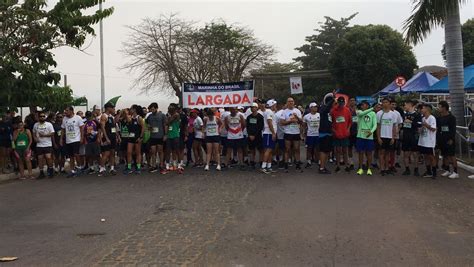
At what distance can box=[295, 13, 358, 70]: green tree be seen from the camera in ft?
202

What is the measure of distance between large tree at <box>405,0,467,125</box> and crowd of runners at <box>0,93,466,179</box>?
2534 millimetres

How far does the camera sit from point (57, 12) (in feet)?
40.6

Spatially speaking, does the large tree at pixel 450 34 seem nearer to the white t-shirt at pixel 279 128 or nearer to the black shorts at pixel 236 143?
the white t-shirt at pixel 279 128

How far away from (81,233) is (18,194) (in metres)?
4.34

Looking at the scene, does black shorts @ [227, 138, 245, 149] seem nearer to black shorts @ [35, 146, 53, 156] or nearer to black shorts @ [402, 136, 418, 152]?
black shorts @ [402, 136, 418, 152]

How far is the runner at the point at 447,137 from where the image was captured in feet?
35.6

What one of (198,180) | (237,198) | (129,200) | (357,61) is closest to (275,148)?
(198,180)

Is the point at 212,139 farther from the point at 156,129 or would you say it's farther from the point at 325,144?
the point at 325,144

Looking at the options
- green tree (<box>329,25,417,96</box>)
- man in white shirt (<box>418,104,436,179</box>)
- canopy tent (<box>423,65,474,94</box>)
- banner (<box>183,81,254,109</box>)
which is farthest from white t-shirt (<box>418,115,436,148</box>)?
green tree (<box>329,25,417,96</box>)

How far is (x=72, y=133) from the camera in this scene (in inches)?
504

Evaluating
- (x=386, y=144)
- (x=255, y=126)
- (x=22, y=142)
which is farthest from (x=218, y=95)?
(x=22, y=142)

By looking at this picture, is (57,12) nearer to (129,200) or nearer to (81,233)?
(129,200)

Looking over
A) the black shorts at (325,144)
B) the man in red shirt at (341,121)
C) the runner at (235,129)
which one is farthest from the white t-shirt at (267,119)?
the man in red shirt at (341,121)

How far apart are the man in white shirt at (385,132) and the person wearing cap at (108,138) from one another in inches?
273
